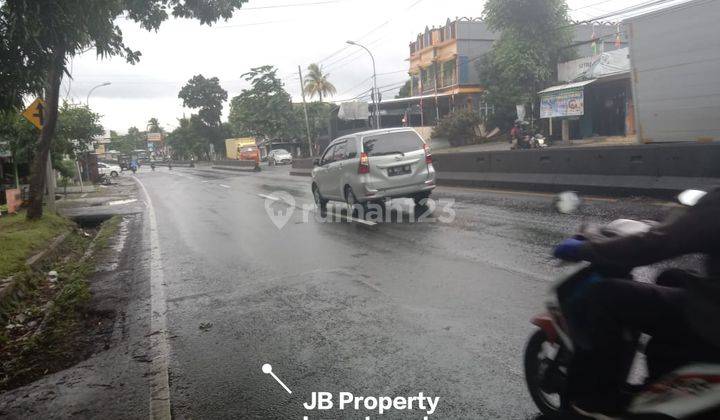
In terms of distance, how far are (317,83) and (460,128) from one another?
33.4 m

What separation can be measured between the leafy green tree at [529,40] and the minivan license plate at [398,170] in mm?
26784

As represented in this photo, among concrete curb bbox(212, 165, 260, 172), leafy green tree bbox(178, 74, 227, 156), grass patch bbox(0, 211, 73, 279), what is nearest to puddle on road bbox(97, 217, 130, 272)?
grass patch bbox(0, 211, 73, 279)

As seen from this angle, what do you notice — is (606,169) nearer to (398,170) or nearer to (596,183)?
(596,183)

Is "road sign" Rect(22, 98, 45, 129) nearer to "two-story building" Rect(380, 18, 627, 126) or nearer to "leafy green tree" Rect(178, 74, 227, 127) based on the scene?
"two-story building" Rect(380, 18, 627, 126)

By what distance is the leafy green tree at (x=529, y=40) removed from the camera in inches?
1382

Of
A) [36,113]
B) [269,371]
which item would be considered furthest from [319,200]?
[269,371]

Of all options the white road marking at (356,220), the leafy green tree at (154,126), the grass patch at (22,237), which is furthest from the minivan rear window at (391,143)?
the leafy green tree at (154,126)

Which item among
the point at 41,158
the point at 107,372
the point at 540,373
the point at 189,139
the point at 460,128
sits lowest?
the point at 107,372

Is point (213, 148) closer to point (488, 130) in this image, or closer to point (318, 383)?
point (488, 130)

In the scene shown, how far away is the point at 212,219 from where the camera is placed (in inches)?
551

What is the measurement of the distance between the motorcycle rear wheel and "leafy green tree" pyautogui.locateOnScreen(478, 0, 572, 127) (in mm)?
34678

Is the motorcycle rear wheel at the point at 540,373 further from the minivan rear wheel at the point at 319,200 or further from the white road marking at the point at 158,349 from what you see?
the minivan rear wheel at the point at 319,200

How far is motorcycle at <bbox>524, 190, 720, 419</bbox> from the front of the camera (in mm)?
2396

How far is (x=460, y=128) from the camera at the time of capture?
4134 centimetres
